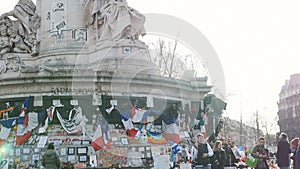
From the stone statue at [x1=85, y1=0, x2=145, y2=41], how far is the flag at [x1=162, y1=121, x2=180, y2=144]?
16.8 ft

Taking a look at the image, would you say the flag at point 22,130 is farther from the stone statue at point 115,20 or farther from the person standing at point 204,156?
the person standing at point 204,156

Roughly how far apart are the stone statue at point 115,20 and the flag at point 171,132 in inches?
202

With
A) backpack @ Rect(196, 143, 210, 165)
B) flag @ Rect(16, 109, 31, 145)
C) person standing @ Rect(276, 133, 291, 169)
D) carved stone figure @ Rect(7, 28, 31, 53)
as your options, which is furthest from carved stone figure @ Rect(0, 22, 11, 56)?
person standing @ Rect(276, 133, 291, 169)

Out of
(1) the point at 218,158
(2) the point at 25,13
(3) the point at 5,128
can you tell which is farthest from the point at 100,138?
(2) the point at 25,13

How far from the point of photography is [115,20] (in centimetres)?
2259

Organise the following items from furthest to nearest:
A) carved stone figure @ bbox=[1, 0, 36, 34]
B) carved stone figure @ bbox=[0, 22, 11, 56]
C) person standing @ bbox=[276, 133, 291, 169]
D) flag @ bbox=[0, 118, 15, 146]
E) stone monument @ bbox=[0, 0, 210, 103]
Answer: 1. carved stone figure @ bbox=[1, 0, 36, 34]
2. carved stone figure @ bbox=[0, 22, 11, 56]
3. stone monument @ bbox=[0, 0, 210, 103]
4. flag @ bbox=[0, 118, 15, 146]
5. person standing @ bbox=[276, 133, 291, 169]

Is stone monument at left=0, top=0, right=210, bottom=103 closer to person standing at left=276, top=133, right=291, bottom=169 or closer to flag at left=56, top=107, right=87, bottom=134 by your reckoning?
flag at left=56, top=107, right=87, bottom=134

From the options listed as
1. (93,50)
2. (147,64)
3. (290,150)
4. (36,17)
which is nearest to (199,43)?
(147,64)

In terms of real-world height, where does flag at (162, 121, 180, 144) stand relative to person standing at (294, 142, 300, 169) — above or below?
above

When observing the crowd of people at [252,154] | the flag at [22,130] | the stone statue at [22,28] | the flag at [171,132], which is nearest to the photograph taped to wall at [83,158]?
the flag at [22,130]

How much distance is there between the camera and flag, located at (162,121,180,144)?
1891 centimetres

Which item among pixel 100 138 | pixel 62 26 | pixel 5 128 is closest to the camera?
pixel 100 138

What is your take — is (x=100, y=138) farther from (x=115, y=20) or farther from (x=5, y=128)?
(x=115, y=20)

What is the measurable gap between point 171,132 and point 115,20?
619cm
